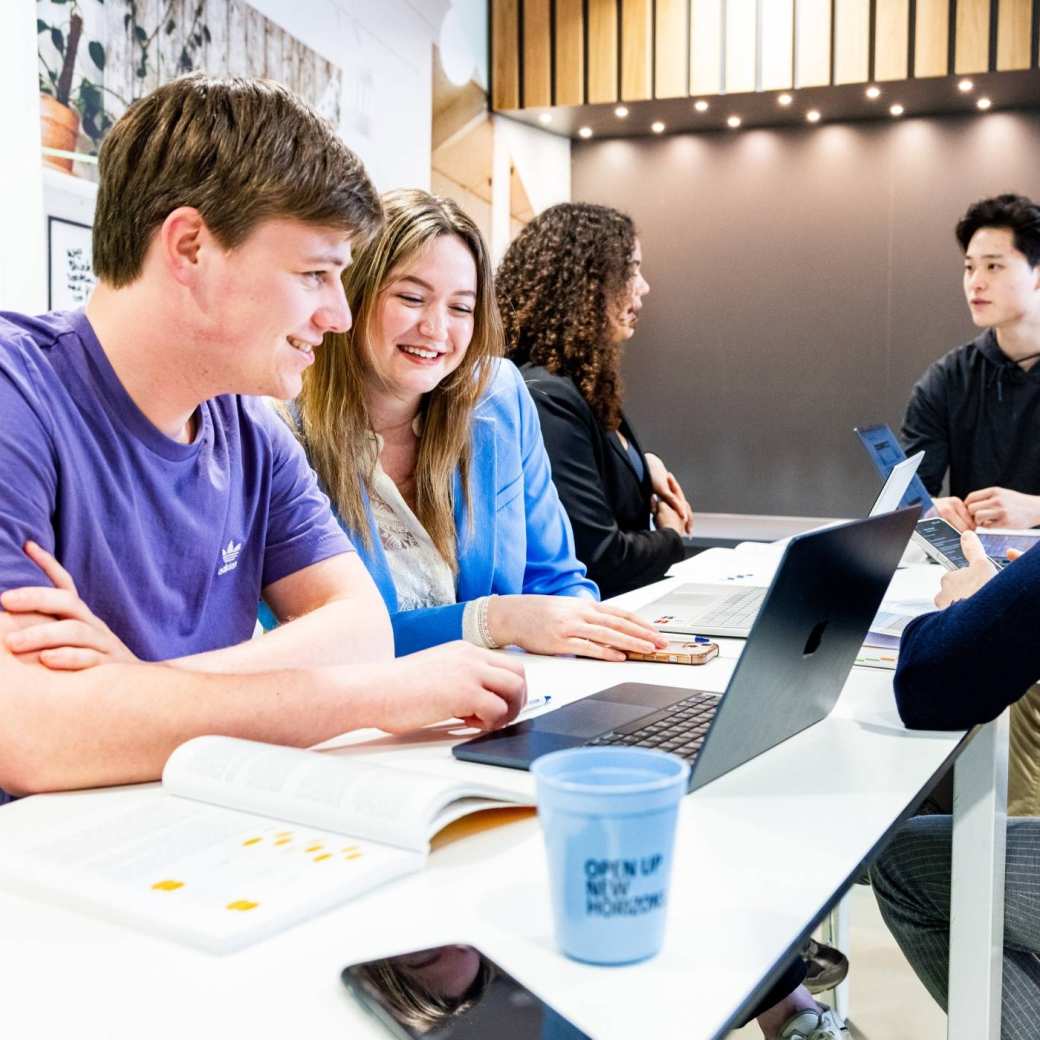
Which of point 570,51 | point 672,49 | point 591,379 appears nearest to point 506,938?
point 591,379

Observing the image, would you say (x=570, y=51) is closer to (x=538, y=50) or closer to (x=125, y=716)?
(x=538, y=50)

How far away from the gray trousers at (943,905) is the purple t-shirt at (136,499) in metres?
0.91

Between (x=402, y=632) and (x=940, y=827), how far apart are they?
0.84m

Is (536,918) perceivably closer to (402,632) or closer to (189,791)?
(189,791)

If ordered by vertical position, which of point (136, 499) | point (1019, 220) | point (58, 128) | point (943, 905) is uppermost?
point (58, 128)

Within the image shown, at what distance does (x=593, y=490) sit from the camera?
10.1 feet

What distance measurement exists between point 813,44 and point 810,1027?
405cm

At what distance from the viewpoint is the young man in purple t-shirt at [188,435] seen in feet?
3.84

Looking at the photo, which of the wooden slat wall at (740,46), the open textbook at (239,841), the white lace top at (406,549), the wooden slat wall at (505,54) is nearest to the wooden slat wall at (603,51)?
the wooden slat wall at (505,54)

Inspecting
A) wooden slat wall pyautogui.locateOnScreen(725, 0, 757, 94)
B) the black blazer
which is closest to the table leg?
the black blazer

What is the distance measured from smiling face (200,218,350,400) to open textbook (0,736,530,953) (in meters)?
0.49

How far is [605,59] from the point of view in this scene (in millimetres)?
5137

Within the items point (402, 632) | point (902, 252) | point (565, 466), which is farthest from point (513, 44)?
point (402, 632)

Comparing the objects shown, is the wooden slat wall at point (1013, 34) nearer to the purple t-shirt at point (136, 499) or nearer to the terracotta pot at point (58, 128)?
the terracotta pot at point (58, 128)
